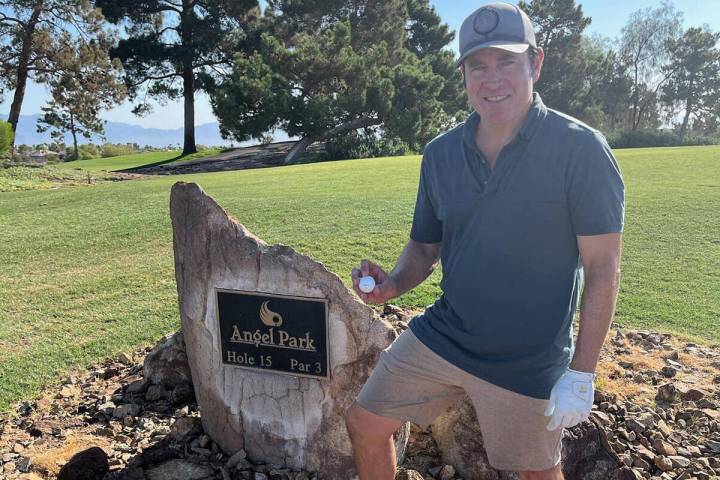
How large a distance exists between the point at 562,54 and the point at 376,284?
145ft

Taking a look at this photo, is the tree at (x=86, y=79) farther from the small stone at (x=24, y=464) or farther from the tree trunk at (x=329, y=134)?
the small stone at (x=24, y=464)

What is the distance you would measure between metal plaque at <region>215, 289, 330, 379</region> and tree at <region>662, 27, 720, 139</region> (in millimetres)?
45337

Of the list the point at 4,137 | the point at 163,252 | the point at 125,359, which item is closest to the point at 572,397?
the point at 125,359

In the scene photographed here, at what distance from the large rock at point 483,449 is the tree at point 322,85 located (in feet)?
72.5

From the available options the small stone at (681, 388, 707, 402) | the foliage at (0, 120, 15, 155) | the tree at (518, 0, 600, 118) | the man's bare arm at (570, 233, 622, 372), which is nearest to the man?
the man's bare arm at (570, 233, 622, 372)

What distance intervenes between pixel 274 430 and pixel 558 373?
1541 millimetres

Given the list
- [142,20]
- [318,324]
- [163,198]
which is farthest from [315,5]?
[318,324]

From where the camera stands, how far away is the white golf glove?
6.51 feet

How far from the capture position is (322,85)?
88.6 feet

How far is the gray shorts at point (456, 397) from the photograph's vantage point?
2137 mm

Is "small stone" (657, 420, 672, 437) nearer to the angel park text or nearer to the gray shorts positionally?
the gray shorts

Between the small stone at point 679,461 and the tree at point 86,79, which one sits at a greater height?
the tree at point 86,79

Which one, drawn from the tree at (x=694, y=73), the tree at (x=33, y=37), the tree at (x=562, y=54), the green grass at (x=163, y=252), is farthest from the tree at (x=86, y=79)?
the tree at (x=694, y=73)

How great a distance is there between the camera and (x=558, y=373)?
2127 mm
